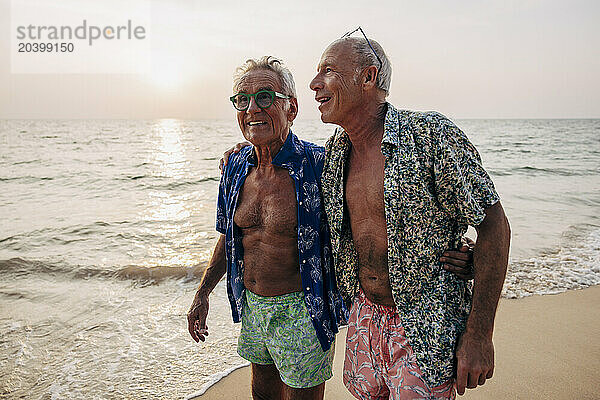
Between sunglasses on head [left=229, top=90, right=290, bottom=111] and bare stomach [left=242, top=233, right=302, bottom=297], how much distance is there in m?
0.72

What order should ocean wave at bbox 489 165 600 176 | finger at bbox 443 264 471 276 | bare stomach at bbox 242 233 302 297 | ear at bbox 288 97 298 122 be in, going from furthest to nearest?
ocean wave at bbox 489 165 600 176
ear at bbox 288 97 298 122
bare stomach at bbox 242 233 302 297
finger at bbox 443 264 471 276

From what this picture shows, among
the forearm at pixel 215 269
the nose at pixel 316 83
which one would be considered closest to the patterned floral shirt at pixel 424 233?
the nose at pixel 316 83

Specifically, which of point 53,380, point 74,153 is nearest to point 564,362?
point 53,380

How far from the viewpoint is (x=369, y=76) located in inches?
87.9

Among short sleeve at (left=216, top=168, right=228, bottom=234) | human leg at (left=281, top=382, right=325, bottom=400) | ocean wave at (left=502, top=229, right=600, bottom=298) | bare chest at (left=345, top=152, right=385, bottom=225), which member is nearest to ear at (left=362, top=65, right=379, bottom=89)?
bare chest at (left=345, top=152, right=385, bottom=225)

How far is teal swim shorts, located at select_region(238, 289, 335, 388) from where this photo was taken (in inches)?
104

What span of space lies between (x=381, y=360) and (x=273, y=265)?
80 cm

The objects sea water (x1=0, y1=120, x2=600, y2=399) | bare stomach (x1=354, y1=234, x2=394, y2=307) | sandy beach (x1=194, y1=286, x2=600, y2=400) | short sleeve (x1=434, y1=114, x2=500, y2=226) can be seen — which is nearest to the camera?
short sleeve (x1=434, y1=114, x2=500, y2=226)

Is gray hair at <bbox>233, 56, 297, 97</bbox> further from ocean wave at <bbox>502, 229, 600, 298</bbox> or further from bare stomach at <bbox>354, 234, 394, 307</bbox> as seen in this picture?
ocean wave at <bbox>502, 229, 600, 298</bbox>

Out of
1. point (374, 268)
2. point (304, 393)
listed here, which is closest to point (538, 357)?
point (304, 393)

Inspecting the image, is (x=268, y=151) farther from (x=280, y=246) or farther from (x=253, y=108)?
(x=280, y=246)

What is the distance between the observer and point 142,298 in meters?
6.34

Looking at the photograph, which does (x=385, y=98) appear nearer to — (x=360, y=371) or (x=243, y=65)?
(x=243, y=65)

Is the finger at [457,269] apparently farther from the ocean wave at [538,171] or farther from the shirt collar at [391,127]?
the ocean wave at [538,171]
